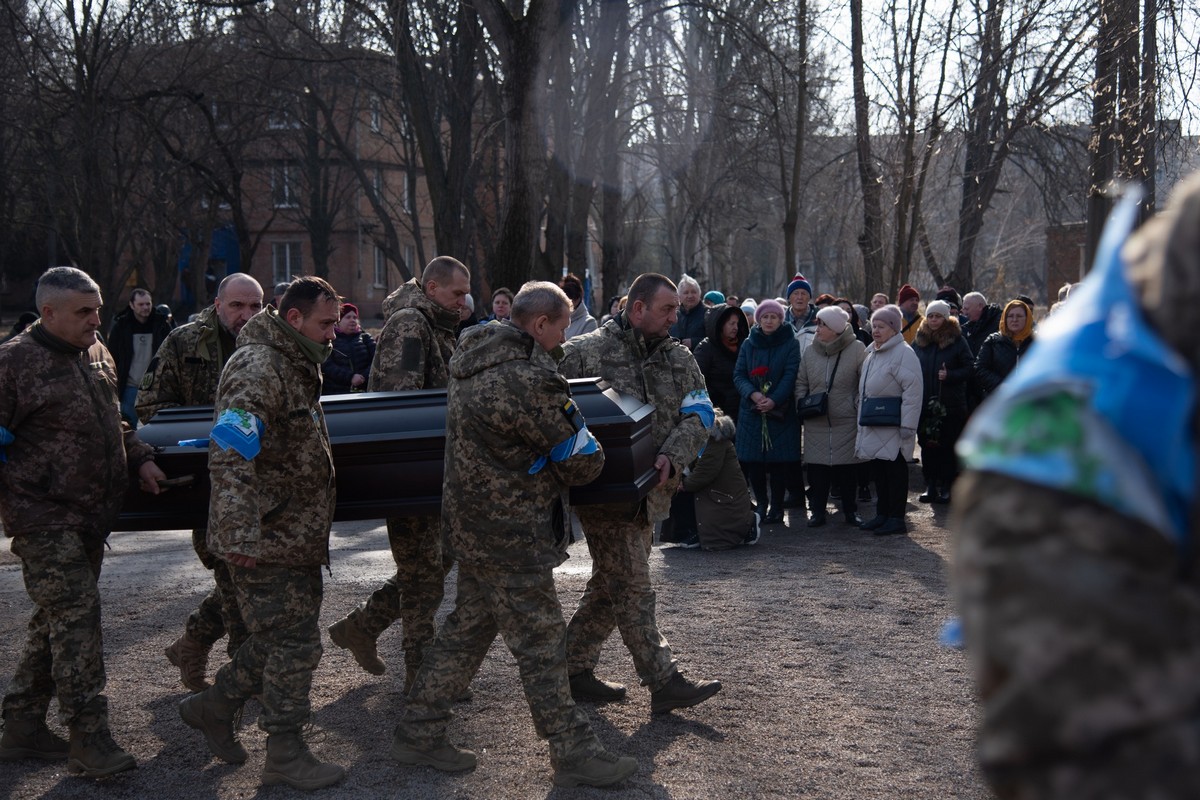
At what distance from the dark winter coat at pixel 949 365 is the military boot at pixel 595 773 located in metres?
6.35

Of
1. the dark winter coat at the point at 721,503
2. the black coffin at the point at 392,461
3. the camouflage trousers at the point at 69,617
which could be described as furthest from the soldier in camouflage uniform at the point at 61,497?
the dark winter coat at the point at 721,503

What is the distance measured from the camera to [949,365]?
1005cm

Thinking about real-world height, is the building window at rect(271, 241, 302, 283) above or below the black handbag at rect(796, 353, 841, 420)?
above

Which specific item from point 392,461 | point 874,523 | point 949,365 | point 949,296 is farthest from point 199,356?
point 949,296

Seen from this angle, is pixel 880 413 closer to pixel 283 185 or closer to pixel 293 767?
pixel 293 767

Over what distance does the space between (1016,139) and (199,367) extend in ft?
59.4

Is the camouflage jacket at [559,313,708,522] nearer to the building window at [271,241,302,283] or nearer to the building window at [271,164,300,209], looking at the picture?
the building window at [271,164,300,209]

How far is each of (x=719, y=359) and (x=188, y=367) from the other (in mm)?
4943

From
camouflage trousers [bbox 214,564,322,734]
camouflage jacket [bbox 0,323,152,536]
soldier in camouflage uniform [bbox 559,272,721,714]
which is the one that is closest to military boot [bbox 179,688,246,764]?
camouflage trousers [bbox 214,564,322,734]

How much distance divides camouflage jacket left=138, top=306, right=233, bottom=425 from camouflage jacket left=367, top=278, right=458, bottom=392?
73 cm

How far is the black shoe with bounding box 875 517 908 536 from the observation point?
9.10 meters

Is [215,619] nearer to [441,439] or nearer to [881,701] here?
[441,439]

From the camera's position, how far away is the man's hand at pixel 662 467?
16.5ft

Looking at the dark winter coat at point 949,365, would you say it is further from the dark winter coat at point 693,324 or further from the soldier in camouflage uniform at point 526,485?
the soldier in camouflage uniform at point 526,485
